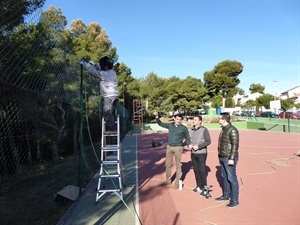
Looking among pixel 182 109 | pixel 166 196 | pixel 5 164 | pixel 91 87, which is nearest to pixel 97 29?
pixel 91 87

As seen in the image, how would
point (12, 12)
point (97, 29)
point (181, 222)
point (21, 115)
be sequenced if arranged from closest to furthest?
point (12, 12), point (181, 222), point (21, 115), point (97, 29)

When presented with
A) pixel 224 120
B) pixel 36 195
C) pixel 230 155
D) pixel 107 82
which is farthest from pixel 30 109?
pixel 230 155

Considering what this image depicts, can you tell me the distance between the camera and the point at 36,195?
7.27m

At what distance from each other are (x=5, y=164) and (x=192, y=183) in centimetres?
536

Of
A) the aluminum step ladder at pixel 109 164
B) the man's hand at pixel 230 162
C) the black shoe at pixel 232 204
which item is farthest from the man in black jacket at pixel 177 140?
the black shoe at pixel 232 204

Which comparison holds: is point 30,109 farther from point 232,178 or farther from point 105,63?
point 232,178

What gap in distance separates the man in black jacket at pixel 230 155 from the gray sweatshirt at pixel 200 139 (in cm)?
53

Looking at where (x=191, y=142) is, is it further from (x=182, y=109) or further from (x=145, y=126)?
(x=182, y=109)

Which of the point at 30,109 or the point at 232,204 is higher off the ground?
the point at 30,109

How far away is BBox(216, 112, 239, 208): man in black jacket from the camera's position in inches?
246

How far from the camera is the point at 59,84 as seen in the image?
7.20 metres

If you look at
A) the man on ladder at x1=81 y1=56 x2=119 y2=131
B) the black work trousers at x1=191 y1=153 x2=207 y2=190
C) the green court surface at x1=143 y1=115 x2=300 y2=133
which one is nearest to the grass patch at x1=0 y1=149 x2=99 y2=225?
the man on ladder at x1=81 y1=56 x2=119 y2=131

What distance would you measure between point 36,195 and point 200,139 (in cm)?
426

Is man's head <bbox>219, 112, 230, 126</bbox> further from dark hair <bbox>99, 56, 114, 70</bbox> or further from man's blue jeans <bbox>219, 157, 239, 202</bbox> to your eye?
dark hair <bbox>99, 56, 114, 70</bbox>
